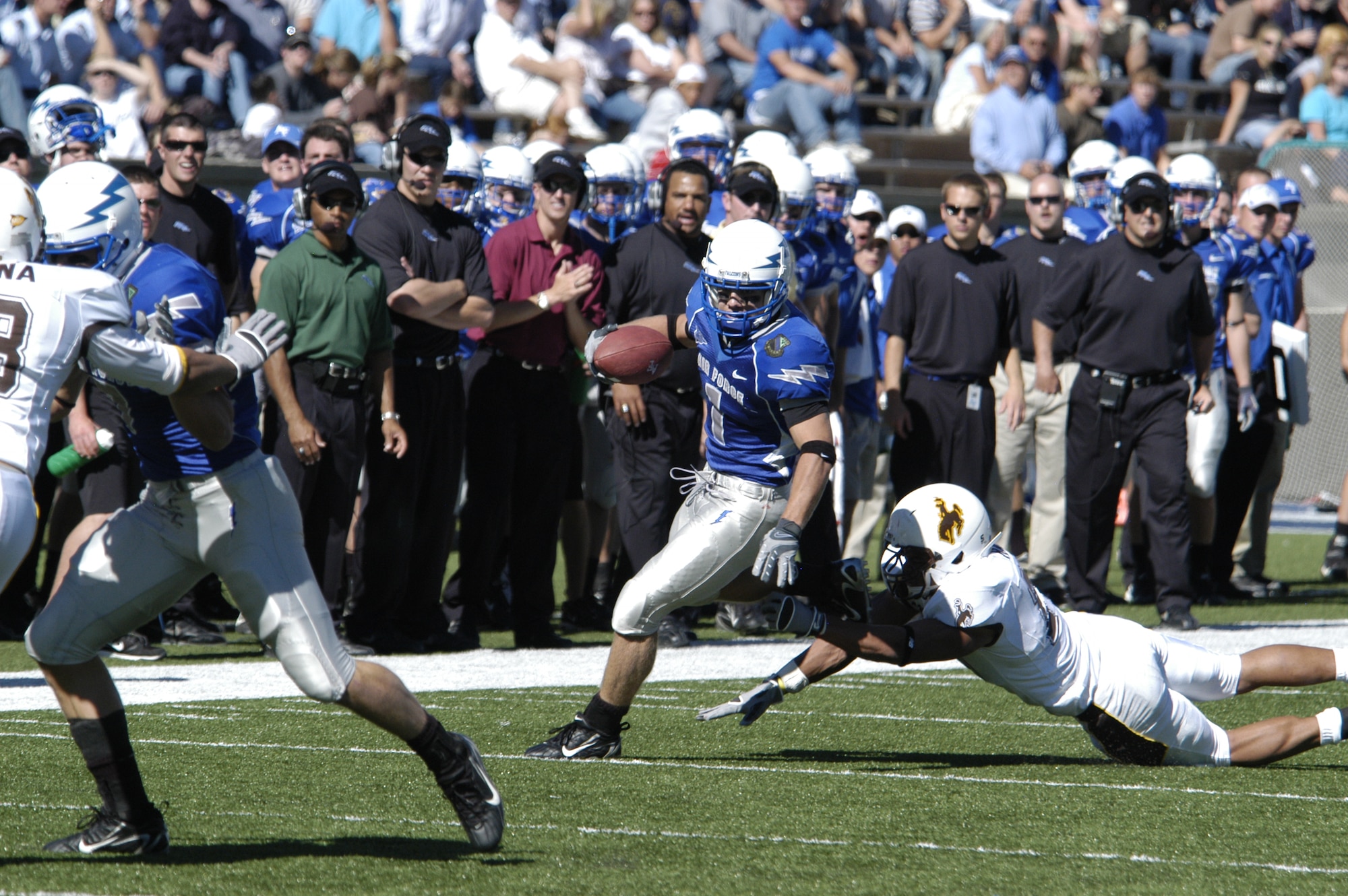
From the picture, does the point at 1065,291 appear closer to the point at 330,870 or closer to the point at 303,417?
the point at 303,417

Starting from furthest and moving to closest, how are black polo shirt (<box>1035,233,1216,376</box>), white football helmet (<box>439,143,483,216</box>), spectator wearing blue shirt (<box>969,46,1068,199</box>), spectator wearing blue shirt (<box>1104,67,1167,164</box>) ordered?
spectator wearing blue shirt (<box>1104,67,1167,164</box>) → spectator wearing blue shirt (<box>969,46,1068,199</box>) → black polo shirt (<box>1035,233,1216,376</box>) → white football helmet (<box>439,143,483,216</box>)

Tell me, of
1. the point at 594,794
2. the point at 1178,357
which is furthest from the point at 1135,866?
the point at 1178,357

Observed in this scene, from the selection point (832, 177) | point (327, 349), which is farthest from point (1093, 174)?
point (327, 349)

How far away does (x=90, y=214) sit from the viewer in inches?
171

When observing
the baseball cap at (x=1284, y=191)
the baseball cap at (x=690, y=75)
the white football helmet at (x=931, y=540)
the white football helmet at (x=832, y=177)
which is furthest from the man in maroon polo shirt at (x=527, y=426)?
the baseball cap at (x=690, y=75)

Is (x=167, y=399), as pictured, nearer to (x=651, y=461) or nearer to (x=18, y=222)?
(x=18, y=222)

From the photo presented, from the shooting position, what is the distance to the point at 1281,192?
11.2m

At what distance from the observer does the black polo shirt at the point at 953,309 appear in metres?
9.50

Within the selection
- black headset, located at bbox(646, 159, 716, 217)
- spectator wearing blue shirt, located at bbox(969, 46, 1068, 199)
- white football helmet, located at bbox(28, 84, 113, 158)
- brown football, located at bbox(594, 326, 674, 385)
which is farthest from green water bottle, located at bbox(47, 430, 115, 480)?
spectator wearing blue shirt, located at bbox(969, 46, 1068, 199)

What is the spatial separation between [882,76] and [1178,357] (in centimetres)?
939

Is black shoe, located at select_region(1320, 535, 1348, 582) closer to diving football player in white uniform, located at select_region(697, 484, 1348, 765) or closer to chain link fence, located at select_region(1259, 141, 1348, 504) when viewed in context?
chain link fence, located at select_region(1259, 141, 1348, 504)

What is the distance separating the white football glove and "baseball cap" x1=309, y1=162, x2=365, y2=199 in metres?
3.15

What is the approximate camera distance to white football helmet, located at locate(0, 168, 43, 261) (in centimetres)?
409

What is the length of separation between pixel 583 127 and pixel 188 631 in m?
7.23
